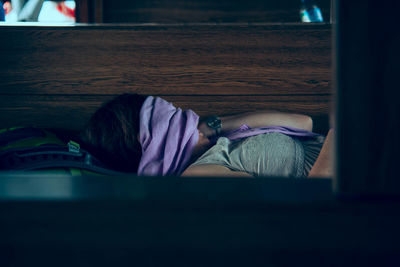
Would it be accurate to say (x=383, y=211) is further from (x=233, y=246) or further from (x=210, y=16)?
(x=210, y=16)

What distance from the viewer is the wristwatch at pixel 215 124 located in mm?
1245

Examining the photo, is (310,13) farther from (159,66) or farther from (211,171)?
(211,171)

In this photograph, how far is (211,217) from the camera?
0.67ft

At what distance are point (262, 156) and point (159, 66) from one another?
53 cm

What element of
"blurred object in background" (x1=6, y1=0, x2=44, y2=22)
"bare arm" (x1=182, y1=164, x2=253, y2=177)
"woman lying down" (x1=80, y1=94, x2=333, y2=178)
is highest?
"blurred object in background" (x1=6, y1=0, x2=44, y2=22)

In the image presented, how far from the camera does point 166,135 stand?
3.98ft

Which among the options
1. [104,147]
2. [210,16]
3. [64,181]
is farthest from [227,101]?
[64,181]

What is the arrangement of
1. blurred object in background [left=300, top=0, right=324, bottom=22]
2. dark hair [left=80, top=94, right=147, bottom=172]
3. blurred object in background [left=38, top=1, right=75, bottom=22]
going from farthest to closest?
1. blurred object in background [left=38, top=1, right=75, bottom=22]
2. blurred object in background [left=300, top=0, right=324, bottom=22]
3. dark hair [left=80, top=94, right=147, bottom=172]

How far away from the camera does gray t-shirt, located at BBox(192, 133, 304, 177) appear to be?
1.06 metres

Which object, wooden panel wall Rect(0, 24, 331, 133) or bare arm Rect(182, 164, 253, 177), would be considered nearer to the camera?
bare arm Rect(182, 164, 253, 177)

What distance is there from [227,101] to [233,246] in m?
1.12

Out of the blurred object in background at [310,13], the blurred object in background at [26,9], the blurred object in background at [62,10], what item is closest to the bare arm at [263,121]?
the blurred object in background at [310,13]

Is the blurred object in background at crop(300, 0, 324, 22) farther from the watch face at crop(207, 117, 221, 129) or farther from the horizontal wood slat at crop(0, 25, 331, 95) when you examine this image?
the watch face at crop(207, 117, 221, 129)

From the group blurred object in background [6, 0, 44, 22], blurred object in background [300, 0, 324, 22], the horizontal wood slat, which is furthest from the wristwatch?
blurred object in background [6, 0, 44, 22]
